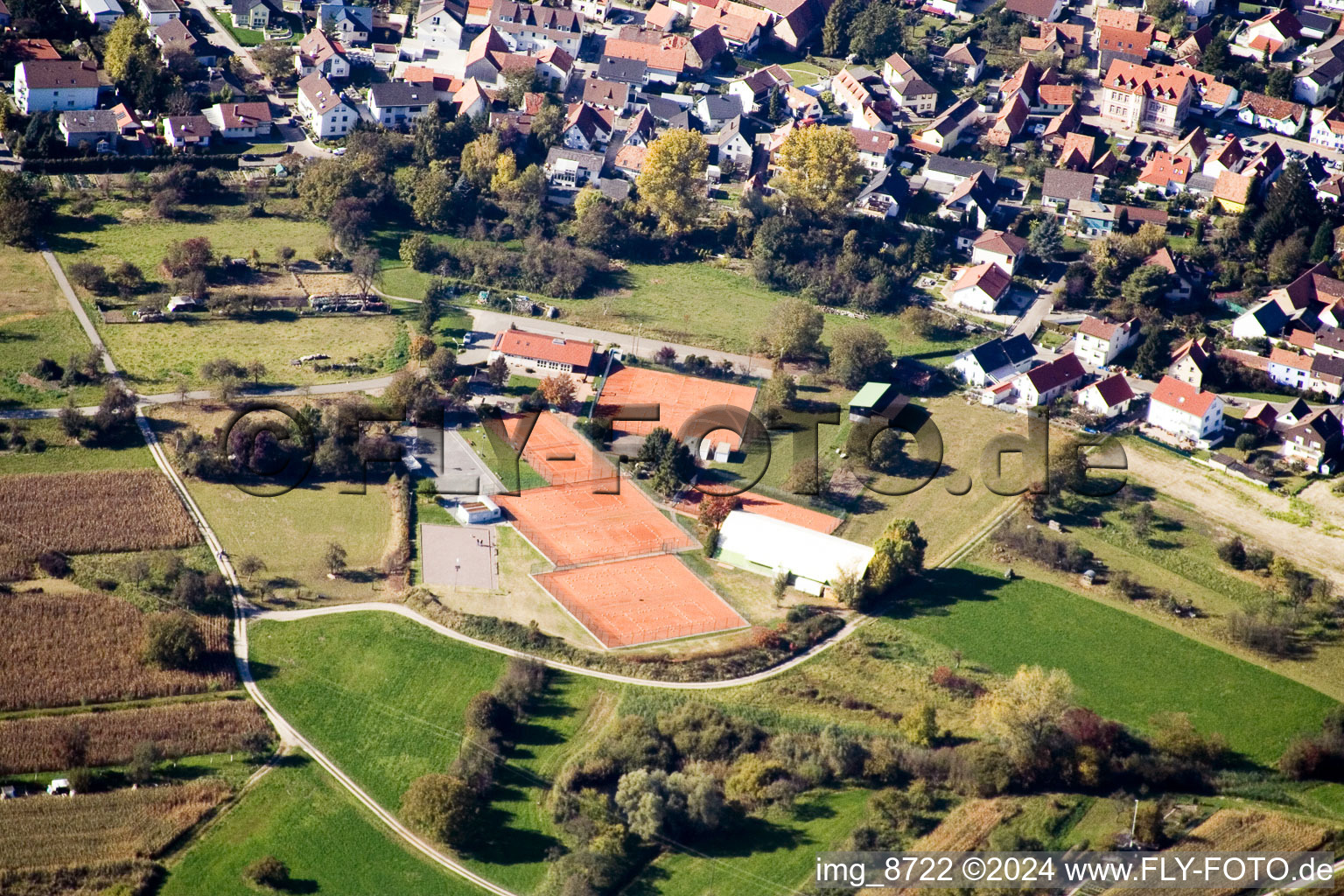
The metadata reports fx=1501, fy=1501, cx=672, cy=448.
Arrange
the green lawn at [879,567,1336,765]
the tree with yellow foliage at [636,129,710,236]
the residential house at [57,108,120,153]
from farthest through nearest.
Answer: the tree with yellow foliage at [636,129,710,236], the residential house at [57,108,120,153], the green lawn at [879,567,1336,765]

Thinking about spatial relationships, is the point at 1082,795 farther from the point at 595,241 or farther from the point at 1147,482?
the point at 595,241

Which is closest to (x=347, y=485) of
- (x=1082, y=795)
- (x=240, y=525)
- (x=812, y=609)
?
(x=240, y=525)

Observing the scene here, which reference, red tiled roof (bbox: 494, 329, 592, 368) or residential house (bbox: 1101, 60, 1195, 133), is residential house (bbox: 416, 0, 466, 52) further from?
residential house (bbox: 1101, 60, 1195, 133)

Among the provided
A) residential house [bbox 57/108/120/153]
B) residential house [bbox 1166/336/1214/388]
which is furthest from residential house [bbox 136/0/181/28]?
residential house [bbox 1166/336/1214/388]

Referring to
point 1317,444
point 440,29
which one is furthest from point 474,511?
point 440,29

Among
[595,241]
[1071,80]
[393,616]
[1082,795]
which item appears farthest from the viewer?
[1071,80]

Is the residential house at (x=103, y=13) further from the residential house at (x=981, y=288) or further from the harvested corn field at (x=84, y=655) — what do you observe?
the residential house at (x=981, y=288)
